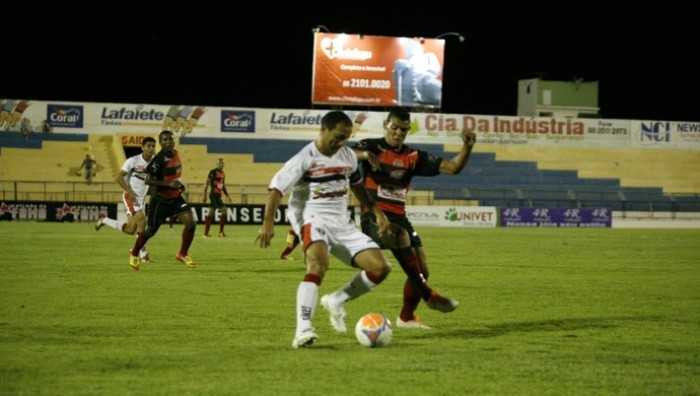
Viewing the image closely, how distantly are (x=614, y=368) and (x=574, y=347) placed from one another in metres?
1.12

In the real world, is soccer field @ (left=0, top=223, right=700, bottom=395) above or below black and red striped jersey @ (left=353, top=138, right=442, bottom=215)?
below

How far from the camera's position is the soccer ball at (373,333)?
8.73 m

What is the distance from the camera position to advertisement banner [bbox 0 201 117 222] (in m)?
40.2

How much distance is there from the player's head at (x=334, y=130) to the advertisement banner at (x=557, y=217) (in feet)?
119

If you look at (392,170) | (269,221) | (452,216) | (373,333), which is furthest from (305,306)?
(452,216)

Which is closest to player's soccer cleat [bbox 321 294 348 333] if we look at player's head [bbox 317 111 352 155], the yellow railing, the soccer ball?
the soccer ball

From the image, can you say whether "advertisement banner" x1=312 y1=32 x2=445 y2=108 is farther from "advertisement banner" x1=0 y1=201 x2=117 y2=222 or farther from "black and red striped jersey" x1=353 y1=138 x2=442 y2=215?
"black and red striped jersey" x1=353 y1=138 x2=442 y2=215

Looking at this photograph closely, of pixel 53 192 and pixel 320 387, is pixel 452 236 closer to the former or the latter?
pixel 53 192

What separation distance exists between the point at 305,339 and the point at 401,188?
2.62m

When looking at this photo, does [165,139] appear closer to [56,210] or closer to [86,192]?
[56,210]

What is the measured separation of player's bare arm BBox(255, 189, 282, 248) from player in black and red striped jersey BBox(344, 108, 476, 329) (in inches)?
59.9

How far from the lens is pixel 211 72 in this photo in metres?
64.2

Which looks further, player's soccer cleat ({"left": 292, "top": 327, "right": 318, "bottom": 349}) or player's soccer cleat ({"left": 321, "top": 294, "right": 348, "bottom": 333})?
player's soccer cleat ({"left": 321, "top": 294, "right": 348, "bottom": 333})

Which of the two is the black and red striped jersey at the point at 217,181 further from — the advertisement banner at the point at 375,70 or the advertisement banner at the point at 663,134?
the advertisement banner at the point at 663,134
